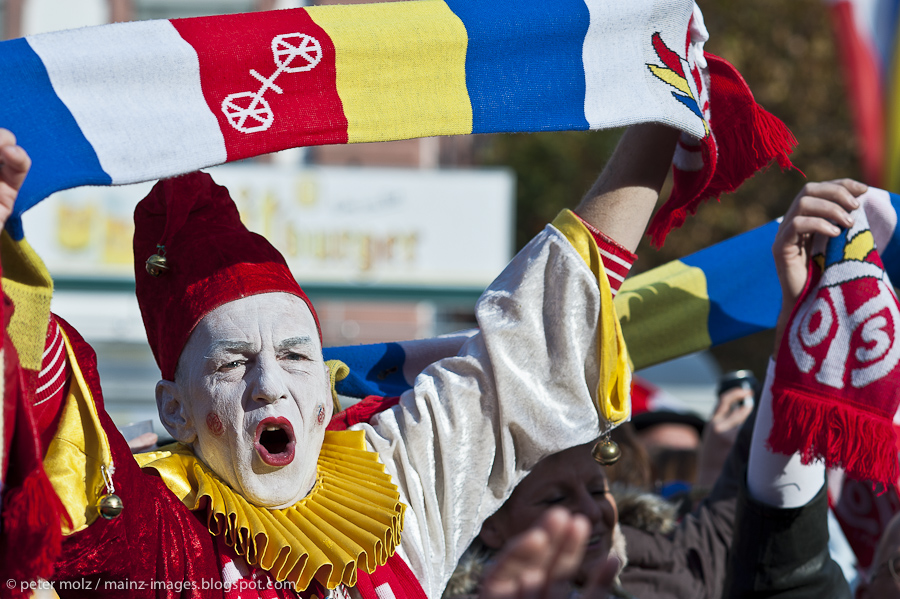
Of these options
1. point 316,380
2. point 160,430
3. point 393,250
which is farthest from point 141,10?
point 316,380

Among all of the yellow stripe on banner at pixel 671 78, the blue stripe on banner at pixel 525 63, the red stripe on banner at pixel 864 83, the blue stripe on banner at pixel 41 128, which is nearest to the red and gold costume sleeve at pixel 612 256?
the blue stripe on banner at pixel 525 63

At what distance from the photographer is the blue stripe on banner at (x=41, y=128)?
1487 millimetres

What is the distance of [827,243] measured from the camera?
2119 millimetres

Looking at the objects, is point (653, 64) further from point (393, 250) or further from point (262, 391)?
point (393, 250)

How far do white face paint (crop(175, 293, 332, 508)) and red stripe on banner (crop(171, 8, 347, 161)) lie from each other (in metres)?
0.30

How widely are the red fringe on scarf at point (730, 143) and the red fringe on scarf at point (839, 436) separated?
44cm

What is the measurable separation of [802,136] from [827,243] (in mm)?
13371

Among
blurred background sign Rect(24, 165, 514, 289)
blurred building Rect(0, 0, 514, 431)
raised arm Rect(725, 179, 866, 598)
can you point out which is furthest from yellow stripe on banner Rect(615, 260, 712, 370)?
blurred background sign Rect(24, 165, 514, 289)

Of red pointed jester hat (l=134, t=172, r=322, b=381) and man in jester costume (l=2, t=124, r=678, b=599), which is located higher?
red pointed jester hat (l=134, t=172, r=322, b=381)

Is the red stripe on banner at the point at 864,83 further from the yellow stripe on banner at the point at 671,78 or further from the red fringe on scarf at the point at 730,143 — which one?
the yellow stripe on banner at the point at 671,78

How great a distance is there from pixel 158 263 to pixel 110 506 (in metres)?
0.50

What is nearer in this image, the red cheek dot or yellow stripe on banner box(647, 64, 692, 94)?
the red cheek dot

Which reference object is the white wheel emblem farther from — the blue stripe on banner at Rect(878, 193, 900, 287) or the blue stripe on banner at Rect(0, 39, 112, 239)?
the blue stripe on banner at Rect(878, 193, 900, 287)

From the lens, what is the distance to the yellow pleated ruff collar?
5.56ft
